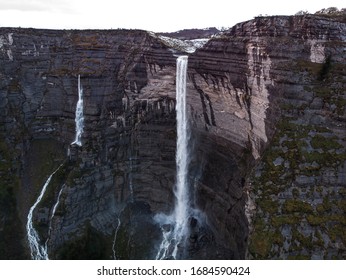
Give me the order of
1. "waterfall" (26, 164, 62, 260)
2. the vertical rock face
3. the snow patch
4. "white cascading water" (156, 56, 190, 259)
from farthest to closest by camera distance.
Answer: the snow patch
"white cascading water" (156, 56, 190, 259)
"waterfall" (26, 164, 62, 260)
the vertical rock face

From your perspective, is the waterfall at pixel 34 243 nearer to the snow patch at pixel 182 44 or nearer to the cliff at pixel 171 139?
the cliff at pixel 171 139

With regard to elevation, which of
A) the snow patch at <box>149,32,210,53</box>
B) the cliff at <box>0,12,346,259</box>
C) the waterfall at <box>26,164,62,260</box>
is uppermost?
the snow patch at <box>149,32,210,53</box>

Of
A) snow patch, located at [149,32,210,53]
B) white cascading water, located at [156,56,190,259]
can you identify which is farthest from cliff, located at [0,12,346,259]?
snow patch, located at [149,32,210,53]

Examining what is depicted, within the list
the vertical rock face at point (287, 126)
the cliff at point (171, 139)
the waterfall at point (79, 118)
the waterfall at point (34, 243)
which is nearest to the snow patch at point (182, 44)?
the cliff at point (171, 139)

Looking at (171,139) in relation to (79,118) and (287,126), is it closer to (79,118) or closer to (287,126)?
(79,118)

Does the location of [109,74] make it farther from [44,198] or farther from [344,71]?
[344,71]

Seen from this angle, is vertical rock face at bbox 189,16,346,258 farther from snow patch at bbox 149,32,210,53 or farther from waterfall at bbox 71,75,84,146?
waterfall at bbox 71,75,84,146
